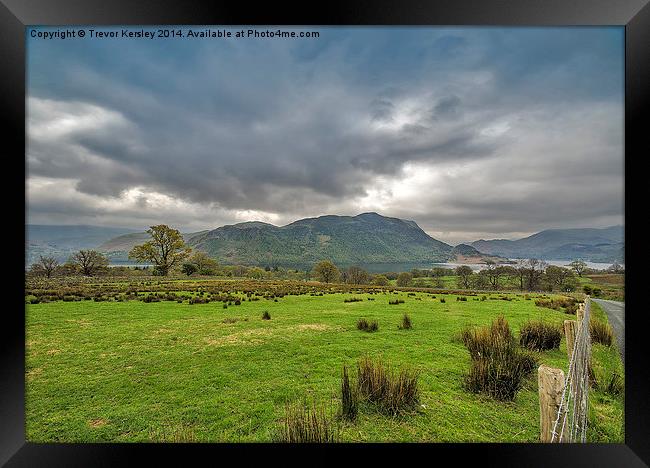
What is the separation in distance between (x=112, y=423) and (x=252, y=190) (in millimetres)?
7904

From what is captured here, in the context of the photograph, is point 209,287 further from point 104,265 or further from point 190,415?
point 190,415

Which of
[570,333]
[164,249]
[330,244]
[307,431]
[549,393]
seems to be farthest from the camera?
[330,244]

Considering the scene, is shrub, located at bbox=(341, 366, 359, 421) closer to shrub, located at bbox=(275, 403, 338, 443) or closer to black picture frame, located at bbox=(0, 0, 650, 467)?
shrub, located at bbox=(275, 403, 338, 443)

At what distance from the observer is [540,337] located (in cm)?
473

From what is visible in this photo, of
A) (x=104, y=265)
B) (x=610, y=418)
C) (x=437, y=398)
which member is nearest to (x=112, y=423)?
(x=437, y=398)

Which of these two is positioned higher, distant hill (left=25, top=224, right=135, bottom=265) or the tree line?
distant hill (left=25, top=224, right=135, bottom=265)

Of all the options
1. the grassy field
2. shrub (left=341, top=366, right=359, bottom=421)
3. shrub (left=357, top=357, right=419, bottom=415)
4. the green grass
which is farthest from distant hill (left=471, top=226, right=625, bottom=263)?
shrub (left=341, top=366, right=359, bottom=421)

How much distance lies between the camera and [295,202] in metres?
10.2

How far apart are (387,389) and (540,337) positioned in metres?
3.91

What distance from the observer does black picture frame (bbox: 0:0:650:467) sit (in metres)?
1.72

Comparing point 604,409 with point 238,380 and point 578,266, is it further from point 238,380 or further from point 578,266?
point 578,266

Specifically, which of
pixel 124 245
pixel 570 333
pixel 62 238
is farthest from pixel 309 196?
pixel 124 245

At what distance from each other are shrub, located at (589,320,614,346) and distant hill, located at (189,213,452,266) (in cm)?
1845

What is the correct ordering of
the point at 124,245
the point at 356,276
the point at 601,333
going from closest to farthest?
the point at 601,333 < the point at 124,245 < the point at 356,276
